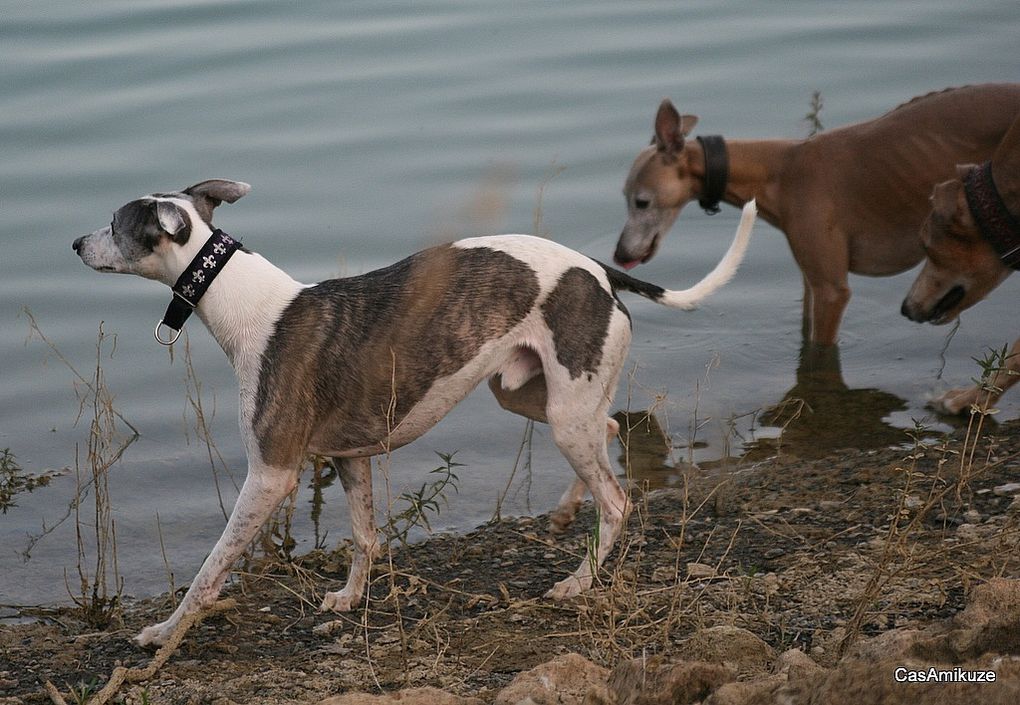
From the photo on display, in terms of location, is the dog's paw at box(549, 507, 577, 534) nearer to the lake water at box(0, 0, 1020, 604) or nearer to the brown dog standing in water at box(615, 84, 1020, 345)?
the lake water at box(0, 0, 1020, 604)

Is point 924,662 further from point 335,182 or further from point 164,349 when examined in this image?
point 335,182

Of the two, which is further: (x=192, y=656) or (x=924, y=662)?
(x=192, y=656)

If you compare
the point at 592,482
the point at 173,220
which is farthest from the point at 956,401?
the point at 173,220

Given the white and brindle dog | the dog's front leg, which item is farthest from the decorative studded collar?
the dog's front leg

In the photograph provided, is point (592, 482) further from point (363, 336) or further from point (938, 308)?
point (938, 308)

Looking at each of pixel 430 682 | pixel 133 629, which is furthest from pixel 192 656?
pixel 430 682

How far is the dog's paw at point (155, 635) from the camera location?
16.6ft

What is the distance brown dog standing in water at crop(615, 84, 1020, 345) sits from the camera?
8203 millimetres

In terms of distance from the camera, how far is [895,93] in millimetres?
12266

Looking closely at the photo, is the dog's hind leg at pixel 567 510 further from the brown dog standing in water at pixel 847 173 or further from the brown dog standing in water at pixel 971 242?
the brown dog standing in water at pixel 847 173

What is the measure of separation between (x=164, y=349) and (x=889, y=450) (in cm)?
445

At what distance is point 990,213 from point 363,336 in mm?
3728

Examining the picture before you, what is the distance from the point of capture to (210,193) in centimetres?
524

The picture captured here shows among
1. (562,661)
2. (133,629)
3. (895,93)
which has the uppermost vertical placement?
(895,93)
